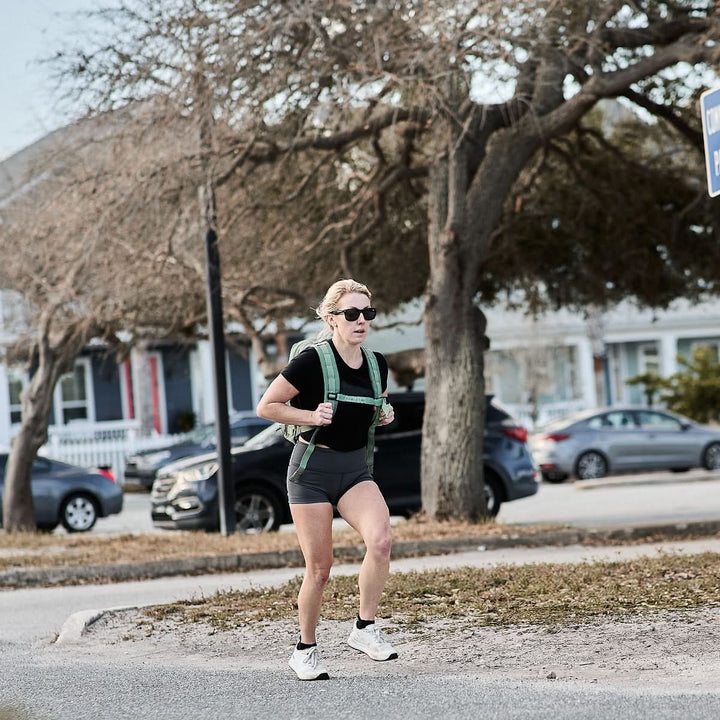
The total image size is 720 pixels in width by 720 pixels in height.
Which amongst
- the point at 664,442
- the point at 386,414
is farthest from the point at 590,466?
the point at 386,414

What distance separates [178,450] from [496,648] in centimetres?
2141

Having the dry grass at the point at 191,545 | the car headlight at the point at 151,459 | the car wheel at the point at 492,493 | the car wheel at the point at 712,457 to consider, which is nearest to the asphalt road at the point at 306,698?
the dry grass at the point at 191,545

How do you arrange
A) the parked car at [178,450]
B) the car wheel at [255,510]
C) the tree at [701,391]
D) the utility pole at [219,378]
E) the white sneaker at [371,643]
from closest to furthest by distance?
the white sneaker at [371,643] < the utility pole at [219,378] < the car wheel at [255,510] < the parked car at [178,450] < the tree at [701,391]

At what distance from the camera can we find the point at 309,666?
20.7 feet

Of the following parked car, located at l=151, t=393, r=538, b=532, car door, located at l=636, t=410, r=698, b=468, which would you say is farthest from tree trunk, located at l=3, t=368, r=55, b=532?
car door, located at l=636, t=410, r=698, b=468

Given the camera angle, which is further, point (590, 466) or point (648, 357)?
point (648, 357)

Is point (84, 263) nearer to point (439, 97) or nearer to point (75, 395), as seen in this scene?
point (439, 97)

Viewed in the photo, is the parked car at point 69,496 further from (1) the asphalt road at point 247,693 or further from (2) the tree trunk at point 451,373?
(1) the asphalt road at point 247,693

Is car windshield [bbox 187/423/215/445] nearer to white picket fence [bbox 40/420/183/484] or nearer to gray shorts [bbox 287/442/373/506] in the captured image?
white picket fence [bbox 40/420/183/484]

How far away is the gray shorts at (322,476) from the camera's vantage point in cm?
625

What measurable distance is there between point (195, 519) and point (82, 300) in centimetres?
326

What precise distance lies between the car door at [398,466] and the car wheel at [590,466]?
9.75m

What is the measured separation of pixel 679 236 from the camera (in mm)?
17656

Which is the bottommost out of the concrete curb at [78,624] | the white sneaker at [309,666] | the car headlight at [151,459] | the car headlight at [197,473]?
the concrete curb at [78,624]
